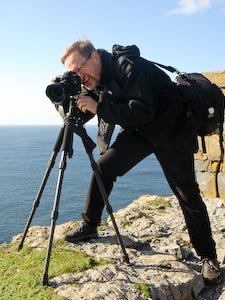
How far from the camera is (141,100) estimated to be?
3803mm

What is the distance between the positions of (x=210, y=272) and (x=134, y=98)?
7.45 ft

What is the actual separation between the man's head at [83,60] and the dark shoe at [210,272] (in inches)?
102

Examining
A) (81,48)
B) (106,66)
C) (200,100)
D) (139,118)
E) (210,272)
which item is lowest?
(210,272)

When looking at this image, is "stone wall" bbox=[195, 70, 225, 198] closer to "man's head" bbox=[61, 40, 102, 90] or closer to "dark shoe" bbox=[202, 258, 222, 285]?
"dark shoe" bbox=[202, 258, 222, 285]

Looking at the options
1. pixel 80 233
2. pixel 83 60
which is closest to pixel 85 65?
pixel 83 60

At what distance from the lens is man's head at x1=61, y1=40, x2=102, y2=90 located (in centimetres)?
404

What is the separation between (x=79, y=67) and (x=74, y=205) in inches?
1803

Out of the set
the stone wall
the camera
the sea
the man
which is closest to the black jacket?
the man

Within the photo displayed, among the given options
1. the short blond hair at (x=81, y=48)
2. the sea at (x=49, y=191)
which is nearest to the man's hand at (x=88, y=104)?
the short blond hair at (x=81, y=48)

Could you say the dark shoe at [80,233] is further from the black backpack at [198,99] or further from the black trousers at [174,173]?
the black backpack at [198,99]

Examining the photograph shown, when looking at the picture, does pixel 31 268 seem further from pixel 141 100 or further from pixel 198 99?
pixel 198 99

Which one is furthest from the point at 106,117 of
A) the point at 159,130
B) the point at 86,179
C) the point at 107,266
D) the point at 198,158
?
the point at 86,179

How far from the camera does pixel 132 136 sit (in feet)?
14.8

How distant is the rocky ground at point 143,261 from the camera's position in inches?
146
